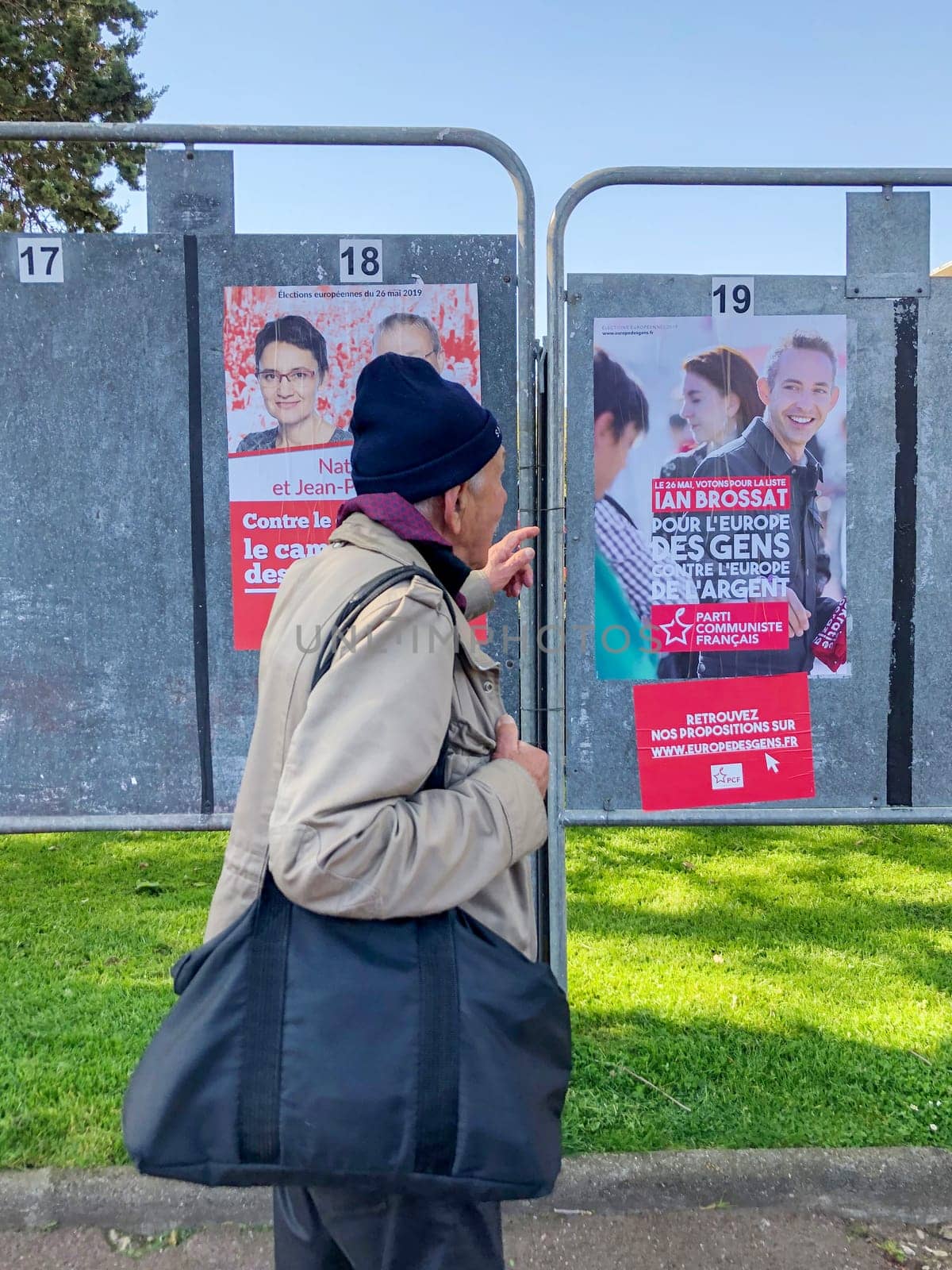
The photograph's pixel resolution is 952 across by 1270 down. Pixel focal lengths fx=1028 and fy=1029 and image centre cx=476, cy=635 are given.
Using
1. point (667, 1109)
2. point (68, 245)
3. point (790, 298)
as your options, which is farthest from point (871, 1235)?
point (68, 245)

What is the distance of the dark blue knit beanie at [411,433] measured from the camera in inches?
67.7

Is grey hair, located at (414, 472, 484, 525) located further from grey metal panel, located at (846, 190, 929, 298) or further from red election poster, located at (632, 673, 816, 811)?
grey metal panel, located at (846, 190, 929, 298)

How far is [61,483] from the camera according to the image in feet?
9.38

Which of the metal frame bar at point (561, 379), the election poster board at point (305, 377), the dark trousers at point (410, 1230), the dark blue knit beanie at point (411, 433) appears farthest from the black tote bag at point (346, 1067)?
the election poster board at point (305, 377)

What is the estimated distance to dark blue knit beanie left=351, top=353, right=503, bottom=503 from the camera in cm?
172

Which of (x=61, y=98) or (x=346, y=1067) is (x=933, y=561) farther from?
(x=61, y=98)

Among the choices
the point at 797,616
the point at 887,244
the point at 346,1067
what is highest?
the point at 887,244

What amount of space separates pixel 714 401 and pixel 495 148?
0.87 meters

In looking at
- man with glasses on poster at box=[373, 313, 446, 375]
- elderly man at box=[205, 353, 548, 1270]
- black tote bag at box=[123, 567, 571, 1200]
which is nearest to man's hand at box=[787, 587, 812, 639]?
man with glasses on poster at box=[373, 313, 446, 375]

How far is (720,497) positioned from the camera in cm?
284

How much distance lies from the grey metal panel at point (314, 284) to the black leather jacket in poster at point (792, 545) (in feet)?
1.88

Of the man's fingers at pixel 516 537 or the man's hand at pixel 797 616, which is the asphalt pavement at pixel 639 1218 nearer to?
the man's hand at pixel 797 616

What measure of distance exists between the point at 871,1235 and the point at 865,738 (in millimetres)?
1309

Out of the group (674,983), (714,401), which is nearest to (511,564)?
(714,401)
